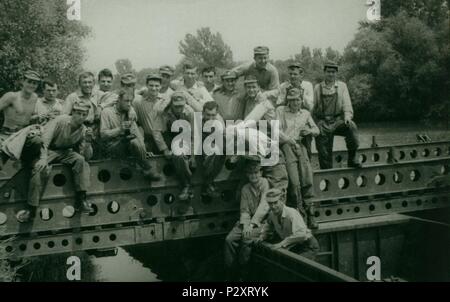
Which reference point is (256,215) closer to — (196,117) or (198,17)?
(196,117)

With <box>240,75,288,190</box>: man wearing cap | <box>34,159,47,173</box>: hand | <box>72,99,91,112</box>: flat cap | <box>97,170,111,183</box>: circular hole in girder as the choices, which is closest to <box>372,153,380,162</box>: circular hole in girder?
<box>240,75,288,190</box>: man wearing cap

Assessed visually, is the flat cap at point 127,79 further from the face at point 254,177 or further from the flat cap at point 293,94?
the flat cap at point 293,94

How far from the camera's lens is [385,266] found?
32.8ft

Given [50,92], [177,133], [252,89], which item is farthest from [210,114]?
[50,92]

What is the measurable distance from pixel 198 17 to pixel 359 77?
521 cm

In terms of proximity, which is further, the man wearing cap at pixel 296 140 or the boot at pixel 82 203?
the man wearing cap at pixel 296 140

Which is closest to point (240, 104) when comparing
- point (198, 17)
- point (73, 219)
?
point (198, 17)

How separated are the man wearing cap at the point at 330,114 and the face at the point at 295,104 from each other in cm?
114

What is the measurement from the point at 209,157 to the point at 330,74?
2.68 metres

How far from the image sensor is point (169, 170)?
7.74 metres

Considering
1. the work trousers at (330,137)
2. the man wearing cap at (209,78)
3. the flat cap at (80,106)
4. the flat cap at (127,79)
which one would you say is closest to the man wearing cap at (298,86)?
the work trousers at (330,137)

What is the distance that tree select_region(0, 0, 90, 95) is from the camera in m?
9.75

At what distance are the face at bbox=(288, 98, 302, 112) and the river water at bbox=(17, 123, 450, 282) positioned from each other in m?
→ 2.63

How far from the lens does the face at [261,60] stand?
27.2ft
